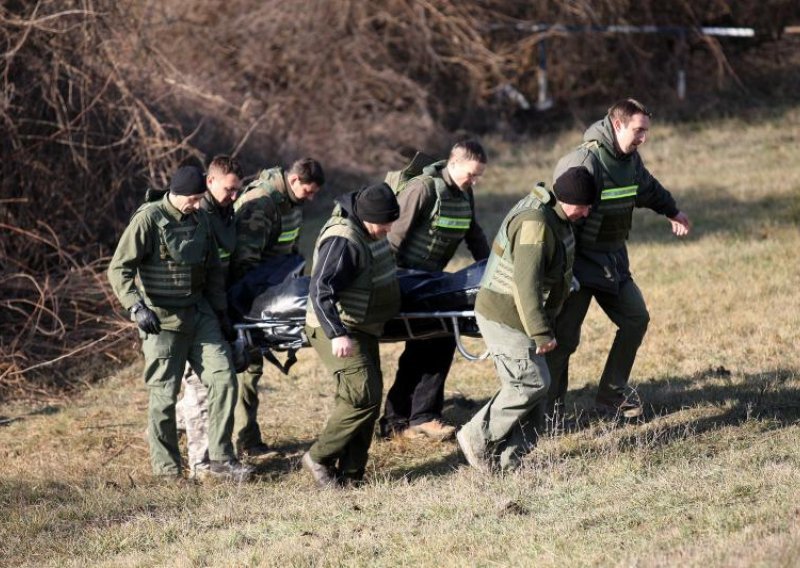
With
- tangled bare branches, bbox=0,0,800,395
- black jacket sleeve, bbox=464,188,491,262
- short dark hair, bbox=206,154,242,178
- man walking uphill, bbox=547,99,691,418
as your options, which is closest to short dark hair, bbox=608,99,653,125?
man walking uphill, bbox=547,99,691,418

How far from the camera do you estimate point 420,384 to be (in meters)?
8.02

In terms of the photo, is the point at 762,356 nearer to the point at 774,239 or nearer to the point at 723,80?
the point at 774,239

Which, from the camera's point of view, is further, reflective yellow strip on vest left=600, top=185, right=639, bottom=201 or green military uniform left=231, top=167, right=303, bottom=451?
green military uniform left=231, top=167, right=303, bottom=451

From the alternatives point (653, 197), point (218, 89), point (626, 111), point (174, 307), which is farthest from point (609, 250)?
point (218, 89)

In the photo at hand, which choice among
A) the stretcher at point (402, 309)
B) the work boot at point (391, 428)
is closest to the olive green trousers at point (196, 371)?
the stretcher at point (402, 309)

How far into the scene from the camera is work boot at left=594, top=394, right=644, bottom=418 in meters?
7.72

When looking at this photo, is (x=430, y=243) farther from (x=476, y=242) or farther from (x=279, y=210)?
(x=279, y=210)

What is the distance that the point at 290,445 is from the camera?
8.11 meters

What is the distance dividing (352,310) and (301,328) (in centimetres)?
58

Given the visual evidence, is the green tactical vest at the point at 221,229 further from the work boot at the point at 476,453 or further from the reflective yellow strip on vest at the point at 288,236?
the work boot at the point at 476,453

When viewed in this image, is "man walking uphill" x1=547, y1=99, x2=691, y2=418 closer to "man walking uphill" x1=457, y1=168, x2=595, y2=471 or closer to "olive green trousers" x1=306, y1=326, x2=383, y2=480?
"man walking uphill" x1=457, y1=168, x2=595, y2=471

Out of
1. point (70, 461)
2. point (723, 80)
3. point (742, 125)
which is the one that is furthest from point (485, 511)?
point (723, 80)

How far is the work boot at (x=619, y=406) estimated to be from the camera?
7719mm

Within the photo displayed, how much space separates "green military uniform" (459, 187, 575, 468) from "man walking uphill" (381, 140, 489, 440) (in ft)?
3.12
